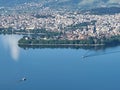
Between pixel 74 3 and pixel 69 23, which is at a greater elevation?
pixel 74 3

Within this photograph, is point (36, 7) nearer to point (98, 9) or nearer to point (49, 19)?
point (98, 9)

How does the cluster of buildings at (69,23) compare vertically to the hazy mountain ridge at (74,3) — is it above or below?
below

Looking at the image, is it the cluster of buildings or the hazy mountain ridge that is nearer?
the cluster of buildings

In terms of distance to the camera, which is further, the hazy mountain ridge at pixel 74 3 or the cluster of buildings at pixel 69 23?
the hazy mountain ridge at pixel 74 3

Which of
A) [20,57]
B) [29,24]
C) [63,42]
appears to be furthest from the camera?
[29,24]

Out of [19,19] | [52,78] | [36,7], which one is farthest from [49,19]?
[52,78]

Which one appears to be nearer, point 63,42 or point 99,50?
point 99,50

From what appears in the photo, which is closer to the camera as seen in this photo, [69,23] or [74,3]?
[69,23]

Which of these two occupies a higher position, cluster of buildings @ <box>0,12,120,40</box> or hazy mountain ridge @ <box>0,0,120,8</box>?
hazy mountain ridge @ <box>0,0,120,8</box>
